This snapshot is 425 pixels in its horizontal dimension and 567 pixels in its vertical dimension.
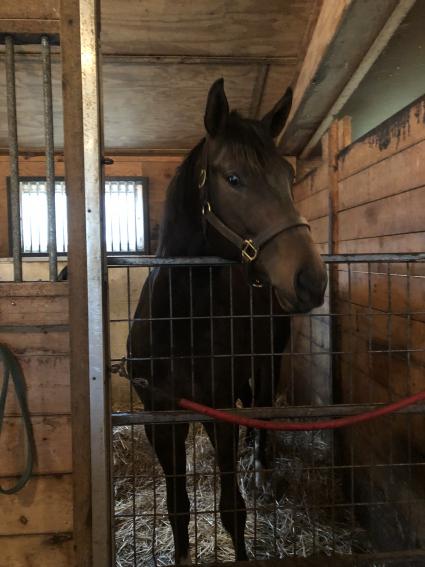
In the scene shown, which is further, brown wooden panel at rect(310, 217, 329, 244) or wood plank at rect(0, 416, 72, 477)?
brown wooden panel at rect(310, 217, 329, 244)

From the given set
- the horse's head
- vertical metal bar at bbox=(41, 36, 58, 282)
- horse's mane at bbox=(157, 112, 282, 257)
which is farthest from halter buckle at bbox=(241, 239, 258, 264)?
vertical metal bar at bbox=(41, 36, 58, 282)

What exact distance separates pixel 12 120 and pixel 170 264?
1.78ft

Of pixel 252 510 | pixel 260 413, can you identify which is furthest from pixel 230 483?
pixel 260 413

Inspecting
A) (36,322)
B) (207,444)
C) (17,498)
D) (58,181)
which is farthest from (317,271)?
(58,181)

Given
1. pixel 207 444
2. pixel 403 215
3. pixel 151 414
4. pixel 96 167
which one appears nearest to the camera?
pixel 96 167

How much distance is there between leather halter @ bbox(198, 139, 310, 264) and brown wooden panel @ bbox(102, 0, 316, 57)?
42.3 inches

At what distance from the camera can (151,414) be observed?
3.92 ft

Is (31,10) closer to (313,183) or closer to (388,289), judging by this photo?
(388,289)

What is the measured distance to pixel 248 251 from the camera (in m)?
1.21

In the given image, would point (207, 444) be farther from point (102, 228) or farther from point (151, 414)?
point (102, 228)

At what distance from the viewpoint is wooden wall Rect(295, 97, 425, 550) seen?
1.54 m

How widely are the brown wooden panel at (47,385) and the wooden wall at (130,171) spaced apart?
2.86 meters

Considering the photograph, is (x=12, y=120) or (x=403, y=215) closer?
(x=12, y=120)

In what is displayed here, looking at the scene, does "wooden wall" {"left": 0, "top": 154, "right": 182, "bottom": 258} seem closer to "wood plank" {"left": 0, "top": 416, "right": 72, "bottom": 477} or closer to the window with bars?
the window with bars
